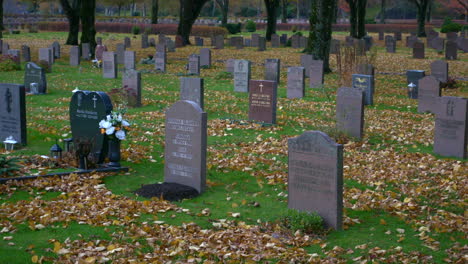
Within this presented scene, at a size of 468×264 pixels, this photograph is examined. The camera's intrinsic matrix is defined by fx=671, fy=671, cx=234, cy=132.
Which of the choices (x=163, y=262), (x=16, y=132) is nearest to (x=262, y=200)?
(x=163, y=262)

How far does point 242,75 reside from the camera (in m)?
22.8

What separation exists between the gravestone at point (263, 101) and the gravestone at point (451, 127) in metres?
4.40

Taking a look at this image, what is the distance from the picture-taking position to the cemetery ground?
784 cm

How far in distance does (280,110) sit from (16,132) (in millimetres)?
7781

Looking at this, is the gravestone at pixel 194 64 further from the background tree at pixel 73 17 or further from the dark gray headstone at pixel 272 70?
the background tree at pixel 73 17

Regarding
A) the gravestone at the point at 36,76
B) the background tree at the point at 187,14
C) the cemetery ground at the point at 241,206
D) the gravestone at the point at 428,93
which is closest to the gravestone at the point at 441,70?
the gravestone at the point at 428,93

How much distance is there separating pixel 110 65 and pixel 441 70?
501 inches

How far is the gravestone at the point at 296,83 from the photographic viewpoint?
845 inches

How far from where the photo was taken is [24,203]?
9.65 metres

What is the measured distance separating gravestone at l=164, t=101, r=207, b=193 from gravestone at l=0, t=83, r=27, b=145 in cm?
398

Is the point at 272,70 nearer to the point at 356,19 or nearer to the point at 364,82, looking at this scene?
the point at 364,82

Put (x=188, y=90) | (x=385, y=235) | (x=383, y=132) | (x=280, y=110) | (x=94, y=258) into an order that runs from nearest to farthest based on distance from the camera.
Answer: (x=94, y=258) < (x=385, y=235) < (x=383, y=132) < (x=188, y=90) < (x=280, y=110)

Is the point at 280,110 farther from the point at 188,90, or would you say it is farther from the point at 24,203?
the point at 24,203

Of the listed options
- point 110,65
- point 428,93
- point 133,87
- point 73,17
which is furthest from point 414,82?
point 73,17
